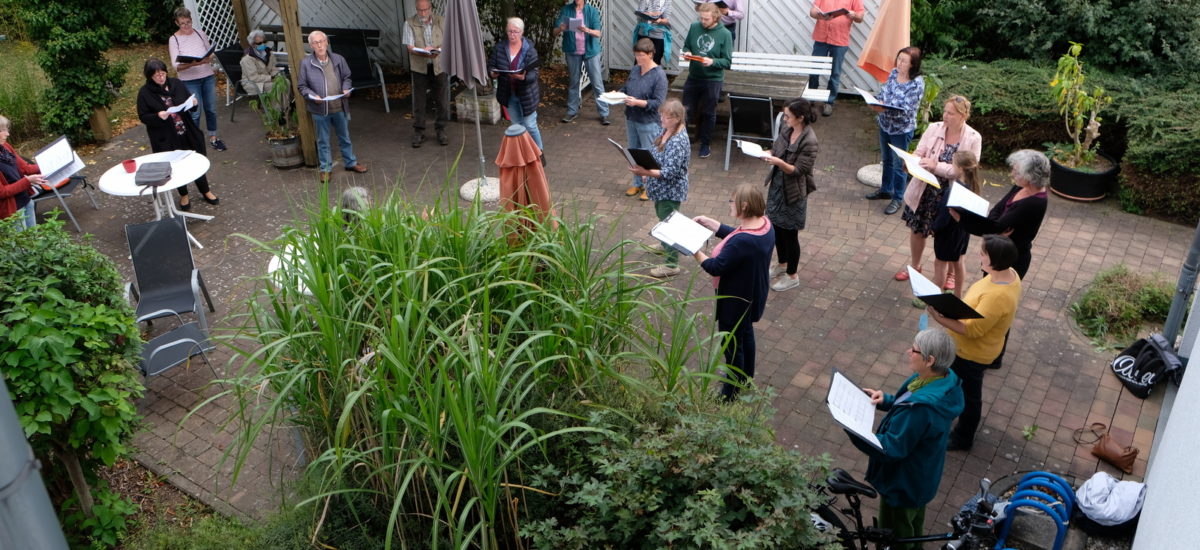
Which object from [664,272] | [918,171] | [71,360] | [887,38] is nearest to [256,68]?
[664,272]

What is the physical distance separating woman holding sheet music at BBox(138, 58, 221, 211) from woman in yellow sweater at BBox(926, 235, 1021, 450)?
7.08 m

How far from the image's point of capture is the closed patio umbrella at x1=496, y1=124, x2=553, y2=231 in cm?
562

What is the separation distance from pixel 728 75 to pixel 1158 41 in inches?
199

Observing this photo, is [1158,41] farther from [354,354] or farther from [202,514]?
[202,514]

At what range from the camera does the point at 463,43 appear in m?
8.54

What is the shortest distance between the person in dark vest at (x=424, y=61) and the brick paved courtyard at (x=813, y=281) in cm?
32

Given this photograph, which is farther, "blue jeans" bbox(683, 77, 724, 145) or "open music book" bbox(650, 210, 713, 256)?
"blue jeans" bbox(683, 77, 724, 145)

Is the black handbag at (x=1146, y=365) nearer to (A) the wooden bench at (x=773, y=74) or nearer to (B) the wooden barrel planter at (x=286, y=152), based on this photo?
(A) the wooden bench at (x=773, y=74)

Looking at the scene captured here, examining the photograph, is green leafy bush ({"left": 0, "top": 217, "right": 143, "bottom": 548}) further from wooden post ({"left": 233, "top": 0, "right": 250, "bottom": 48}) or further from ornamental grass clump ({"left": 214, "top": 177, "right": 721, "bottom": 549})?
wooden post ({"left": 233, "top": 0, "right": 250, "bottom": 48})

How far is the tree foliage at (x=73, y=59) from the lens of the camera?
982 centimetres

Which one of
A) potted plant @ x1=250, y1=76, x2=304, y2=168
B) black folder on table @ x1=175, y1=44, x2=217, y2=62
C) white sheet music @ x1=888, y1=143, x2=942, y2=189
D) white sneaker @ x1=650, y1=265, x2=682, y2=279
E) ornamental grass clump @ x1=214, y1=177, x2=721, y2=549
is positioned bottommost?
white sneaker @ x1=650, y1=265, x2=682, y2=279

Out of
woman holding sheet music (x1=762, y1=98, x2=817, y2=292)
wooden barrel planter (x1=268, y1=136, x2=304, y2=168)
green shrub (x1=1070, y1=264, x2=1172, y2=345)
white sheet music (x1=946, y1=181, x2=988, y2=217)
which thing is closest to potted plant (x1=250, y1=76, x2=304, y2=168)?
wooden barrel planter (x1=268, y1=136, x2=304, y2=168)

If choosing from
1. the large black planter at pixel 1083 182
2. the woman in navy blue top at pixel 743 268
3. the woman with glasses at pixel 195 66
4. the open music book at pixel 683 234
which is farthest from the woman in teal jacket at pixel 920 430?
the woman with glasses at pixel 195 66

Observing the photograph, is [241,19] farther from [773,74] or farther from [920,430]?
[920,430]
